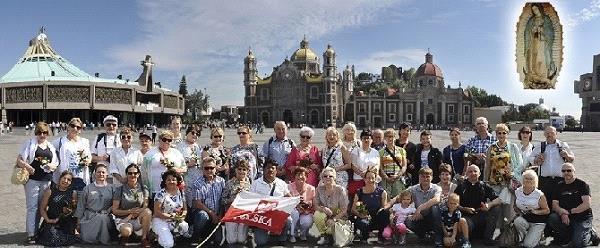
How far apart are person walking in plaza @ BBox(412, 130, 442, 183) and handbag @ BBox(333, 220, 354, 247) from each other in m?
Answer: 1.63

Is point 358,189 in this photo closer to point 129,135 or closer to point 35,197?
point 129,135

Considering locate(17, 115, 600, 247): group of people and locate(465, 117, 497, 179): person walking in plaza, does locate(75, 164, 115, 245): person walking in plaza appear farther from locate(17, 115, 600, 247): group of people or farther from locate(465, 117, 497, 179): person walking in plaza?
locate(465, 117, 497, 179): person walking in plaza

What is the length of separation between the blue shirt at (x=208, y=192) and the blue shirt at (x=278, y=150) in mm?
1093

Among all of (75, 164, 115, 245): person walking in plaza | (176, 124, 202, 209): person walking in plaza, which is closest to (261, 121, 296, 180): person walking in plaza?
(176, 124, 202, 209): person walking in plaza

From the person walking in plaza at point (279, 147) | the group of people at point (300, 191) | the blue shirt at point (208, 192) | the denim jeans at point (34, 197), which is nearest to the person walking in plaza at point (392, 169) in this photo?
the group of people at point (300, 191)

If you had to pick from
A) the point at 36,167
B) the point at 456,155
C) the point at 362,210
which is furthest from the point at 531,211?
the point at 36,167

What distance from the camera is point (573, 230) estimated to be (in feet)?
22.8

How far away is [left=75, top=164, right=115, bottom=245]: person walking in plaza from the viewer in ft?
22.8

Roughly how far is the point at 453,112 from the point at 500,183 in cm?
9505

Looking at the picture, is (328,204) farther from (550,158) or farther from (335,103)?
(335,103)

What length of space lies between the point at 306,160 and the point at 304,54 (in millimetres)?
97830

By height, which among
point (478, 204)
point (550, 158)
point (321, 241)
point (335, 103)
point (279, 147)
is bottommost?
point (321, 241)

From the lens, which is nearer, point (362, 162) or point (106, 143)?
point (362, 162)

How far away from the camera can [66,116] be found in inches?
2731
